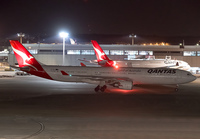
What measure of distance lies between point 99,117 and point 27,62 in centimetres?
2067

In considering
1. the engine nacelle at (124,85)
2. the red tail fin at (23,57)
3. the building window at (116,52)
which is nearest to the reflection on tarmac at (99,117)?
the engine nacelle at (124,85)

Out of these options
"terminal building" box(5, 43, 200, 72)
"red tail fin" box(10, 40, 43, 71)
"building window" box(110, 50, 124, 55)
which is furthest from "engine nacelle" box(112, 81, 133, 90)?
"building window" box(110, 50, 124, 55)

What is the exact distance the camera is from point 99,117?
18812mm

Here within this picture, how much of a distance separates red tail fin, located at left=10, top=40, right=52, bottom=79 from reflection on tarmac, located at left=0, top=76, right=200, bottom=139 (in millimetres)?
7994

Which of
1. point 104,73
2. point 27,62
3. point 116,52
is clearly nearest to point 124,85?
point 104,73

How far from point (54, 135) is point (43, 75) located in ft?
72.0

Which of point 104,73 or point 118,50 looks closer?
point 104,73

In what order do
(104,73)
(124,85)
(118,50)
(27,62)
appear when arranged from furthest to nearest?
(118,50)
(27,62)
(104,73)
(124,85)

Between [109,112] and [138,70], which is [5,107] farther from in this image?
[138,70]

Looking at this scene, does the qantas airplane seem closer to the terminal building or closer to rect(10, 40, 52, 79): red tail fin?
rect(10, 40, 52, 79): red tail fin

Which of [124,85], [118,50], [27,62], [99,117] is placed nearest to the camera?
[99,117]

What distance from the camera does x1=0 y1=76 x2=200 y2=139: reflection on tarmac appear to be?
48.2 ft

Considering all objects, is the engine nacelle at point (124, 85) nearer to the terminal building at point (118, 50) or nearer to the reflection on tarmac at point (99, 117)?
the reflection on tarmac at point (99, 117)

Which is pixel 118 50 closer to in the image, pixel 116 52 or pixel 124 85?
pixel 116 52
